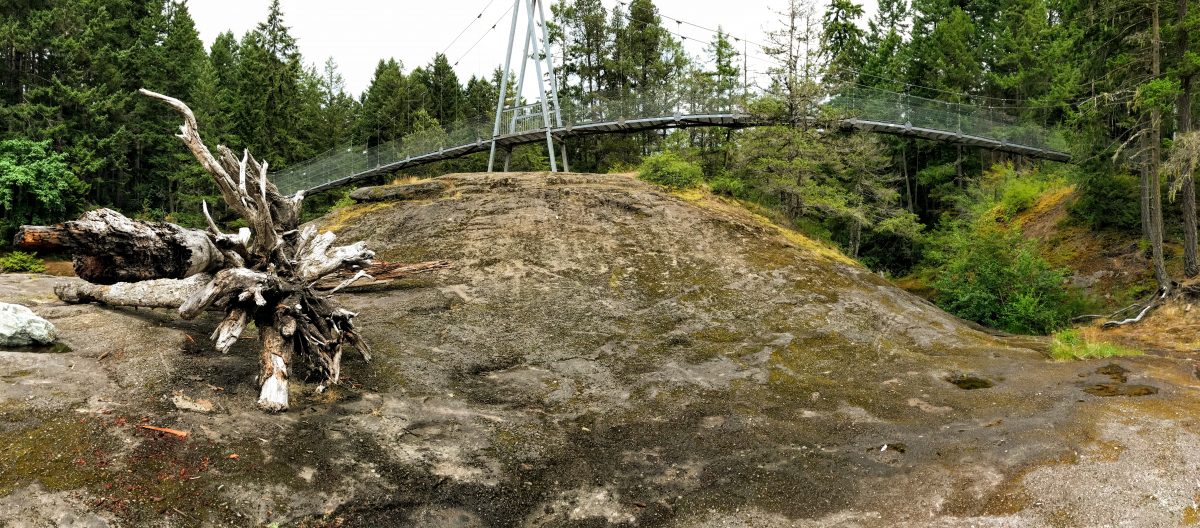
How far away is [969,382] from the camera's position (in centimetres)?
989

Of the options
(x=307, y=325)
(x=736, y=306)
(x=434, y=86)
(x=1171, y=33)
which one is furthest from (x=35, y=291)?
(x=434, y=86)

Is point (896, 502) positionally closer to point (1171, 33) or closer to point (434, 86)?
point (1171, 33)

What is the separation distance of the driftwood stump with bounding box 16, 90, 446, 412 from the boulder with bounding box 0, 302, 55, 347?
1.13 metres

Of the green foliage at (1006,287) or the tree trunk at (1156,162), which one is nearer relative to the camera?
the tree trunk at (1156,162)

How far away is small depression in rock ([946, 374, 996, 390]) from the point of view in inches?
380

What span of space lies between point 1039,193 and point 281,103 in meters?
44.3

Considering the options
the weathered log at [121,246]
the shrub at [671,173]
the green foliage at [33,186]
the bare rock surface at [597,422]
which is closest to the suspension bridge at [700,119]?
the shrub at [671,173]

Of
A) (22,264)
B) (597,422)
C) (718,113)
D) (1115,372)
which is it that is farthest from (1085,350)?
(22,264)

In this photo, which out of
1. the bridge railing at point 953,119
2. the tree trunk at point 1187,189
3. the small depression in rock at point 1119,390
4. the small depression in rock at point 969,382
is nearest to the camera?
the small depression in rock at point 1119,390

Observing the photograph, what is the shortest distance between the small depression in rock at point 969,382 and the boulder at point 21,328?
43.8 feet

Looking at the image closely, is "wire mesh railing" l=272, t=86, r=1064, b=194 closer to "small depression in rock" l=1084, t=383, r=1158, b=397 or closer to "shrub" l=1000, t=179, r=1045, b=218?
"shrub" l=1000, t=179, r=1045, b=218

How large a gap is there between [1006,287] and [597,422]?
579 inches

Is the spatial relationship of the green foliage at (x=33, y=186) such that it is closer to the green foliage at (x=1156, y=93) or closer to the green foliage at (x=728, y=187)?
the green foliage at (x=728, y=187)

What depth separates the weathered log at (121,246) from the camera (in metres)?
8.45
